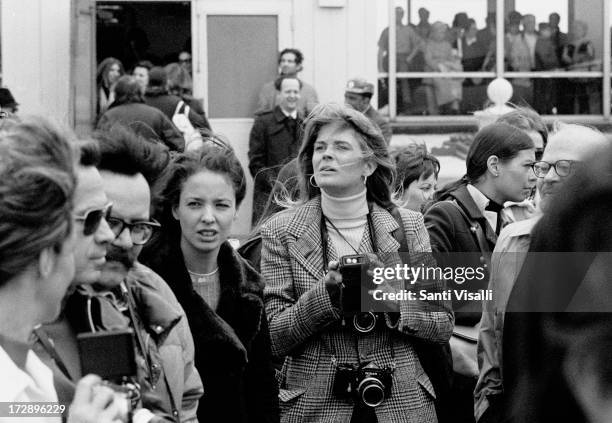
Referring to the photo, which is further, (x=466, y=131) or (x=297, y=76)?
(x=466, y=131)

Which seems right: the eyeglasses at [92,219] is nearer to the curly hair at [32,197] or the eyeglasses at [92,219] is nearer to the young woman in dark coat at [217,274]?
the curly hair at [32,197]

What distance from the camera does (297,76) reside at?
13609mm

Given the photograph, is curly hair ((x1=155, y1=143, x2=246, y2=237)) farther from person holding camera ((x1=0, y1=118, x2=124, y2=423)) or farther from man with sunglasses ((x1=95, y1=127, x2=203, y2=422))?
person holding camera ((x1=0, y1=118, x2=124, y2=423))

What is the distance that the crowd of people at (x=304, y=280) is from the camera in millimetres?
1735

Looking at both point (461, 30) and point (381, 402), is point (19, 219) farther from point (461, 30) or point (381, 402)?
point (461, 30)

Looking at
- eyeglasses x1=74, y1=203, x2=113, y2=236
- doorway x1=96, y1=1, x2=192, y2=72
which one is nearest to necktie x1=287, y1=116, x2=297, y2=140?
doorway x1=96, y1=1, x2=192, y2=72

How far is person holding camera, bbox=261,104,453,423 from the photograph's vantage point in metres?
4.72

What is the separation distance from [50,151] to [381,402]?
2688 mm

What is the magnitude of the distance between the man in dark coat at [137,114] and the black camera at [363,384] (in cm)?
517

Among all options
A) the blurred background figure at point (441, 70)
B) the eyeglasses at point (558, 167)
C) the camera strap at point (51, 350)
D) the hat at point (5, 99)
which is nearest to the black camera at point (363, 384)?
the eyeglasses at point (558, 167)

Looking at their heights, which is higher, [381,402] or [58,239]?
[58,239]

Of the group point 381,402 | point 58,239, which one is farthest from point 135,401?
point 381,402

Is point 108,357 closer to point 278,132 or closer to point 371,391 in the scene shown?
point 371,391

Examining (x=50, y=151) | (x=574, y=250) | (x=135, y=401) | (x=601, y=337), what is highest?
(x=50, y=151)
